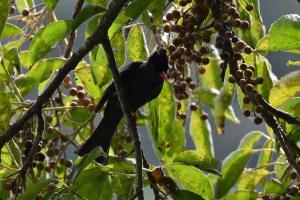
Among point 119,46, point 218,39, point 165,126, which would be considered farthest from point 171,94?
point 218,39

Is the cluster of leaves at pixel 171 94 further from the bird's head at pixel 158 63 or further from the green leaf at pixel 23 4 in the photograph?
the bird's head at pixel 158 63

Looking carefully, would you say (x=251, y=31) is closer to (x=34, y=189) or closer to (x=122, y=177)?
(x=122, y=177)

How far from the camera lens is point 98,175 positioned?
1935 mm

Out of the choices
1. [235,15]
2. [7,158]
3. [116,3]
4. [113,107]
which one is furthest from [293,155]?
[113,107]

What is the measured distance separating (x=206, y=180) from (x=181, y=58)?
0.49 meters

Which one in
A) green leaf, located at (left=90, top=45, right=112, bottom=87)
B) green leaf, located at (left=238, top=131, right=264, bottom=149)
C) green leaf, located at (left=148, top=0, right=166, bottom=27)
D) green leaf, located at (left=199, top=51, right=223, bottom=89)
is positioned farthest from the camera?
green leaf, located at (left=199, top=51, right=223, bottom=89)

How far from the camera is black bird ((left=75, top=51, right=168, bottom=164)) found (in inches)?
109

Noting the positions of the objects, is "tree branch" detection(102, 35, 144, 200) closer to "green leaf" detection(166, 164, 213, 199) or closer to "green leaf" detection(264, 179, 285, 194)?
"green leaf" detection(166, 164, 213, 199)

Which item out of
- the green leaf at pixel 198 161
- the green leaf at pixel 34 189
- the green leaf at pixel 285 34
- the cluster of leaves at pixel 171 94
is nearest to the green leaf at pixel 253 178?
the cluster of leaves at pixel 171 94

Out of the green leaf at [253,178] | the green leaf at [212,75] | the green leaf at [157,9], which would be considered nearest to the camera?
the green leaf at [157,9]

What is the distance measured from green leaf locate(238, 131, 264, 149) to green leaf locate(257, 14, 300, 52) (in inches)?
27.9

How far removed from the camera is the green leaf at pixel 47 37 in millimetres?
1936

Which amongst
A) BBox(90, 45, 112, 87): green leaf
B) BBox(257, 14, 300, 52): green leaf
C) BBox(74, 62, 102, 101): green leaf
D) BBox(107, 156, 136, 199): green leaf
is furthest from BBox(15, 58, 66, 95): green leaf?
BBox(257, 14, 300, 52): green leaf

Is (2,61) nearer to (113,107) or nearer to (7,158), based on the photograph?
(7,158)
